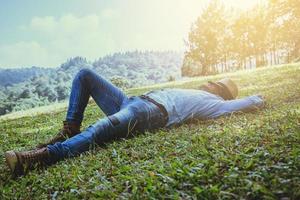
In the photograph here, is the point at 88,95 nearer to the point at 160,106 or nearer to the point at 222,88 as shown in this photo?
the point at 160,106

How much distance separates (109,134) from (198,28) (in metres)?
54.6

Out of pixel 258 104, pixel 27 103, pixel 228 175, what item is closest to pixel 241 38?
pixel 27 103

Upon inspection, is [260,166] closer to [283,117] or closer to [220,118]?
[283,117]

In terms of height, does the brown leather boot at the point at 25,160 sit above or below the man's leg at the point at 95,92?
below

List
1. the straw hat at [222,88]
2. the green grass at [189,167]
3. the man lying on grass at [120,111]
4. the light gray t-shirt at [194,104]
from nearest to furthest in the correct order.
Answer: the green grass at [189,167] → the man lying on grass at [120,111] → the light gray t-shirt at [194,104] → the straw hat at [222,88]

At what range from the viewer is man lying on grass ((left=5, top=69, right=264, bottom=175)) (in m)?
5.50

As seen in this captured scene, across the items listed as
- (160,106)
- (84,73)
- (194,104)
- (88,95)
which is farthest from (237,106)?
(84,73)

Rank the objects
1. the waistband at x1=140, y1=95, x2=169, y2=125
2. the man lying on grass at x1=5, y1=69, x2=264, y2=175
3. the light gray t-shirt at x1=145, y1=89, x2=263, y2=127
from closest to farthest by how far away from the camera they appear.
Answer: the man lying on grass at x1=5, y1=69, x2=264, y2=175 < the waistband at x1=140, y1=95, x2=169, y2=125 < the light gray t-shirt at x1=145, y1=89, x2=263, y2=127

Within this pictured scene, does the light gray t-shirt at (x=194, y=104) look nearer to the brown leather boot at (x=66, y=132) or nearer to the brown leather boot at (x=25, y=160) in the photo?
the brown leather boot at (x=66, y=132)

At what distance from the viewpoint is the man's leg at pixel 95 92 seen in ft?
21.7

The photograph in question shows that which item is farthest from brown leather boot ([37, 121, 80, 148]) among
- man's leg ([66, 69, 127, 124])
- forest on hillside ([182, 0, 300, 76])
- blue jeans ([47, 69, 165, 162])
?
forest on hillside ([182, 0, 300, 76])

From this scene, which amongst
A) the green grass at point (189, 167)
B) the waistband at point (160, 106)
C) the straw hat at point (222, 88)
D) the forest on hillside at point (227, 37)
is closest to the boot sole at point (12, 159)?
the green grass at point (189, 167)

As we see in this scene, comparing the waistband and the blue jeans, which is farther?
the waistband

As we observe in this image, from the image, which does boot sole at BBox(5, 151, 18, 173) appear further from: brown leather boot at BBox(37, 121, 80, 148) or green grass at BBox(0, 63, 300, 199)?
brown leather boot at BBox(37, 121, 80, 148)
